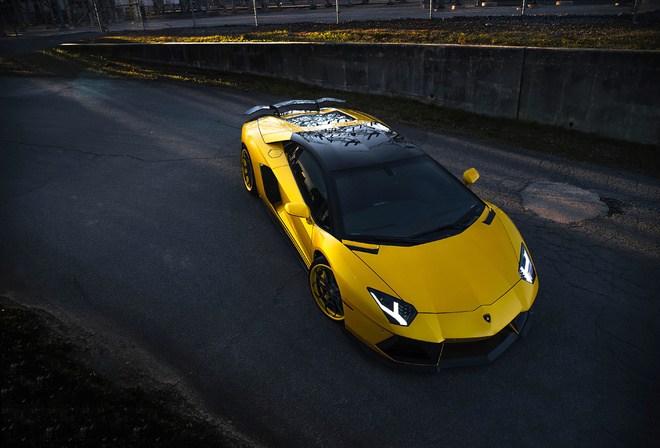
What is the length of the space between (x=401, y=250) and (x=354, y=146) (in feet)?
4.58

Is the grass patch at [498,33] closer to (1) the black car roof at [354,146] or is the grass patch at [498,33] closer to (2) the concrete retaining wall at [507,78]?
(2) the concrete retaining wall at [507,78]

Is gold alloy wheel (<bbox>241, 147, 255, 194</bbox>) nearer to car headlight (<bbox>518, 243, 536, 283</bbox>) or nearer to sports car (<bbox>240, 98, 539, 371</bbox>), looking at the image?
sports car (<bbox>240, 98, 539, 371</bbox>)

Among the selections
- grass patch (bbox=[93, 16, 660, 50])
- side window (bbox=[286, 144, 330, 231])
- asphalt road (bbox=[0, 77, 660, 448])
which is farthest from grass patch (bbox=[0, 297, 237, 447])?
grass patch (bbox=[93, 16, 660, 50])

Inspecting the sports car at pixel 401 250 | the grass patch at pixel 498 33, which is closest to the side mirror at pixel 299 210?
the sports car at pixel 401 250

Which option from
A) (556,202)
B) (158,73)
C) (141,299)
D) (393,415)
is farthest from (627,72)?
(158,73)

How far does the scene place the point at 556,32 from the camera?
31.7 feet

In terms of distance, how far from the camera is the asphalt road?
3023mm

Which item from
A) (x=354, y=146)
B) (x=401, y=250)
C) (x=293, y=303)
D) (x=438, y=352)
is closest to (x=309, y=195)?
(x=354, y=146)

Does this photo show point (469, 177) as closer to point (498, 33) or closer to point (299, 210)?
point (299, 210)

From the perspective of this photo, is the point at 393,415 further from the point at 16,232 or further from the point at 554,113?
the point at 554,113

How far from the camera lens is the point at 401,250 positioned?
3.46 metres

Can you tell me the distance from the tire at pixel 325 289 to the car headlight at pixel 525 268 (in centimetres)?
153

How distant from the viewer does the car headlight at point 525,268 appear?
3496 millimetres

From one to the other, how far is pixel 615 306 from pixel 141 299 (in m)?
4.56
